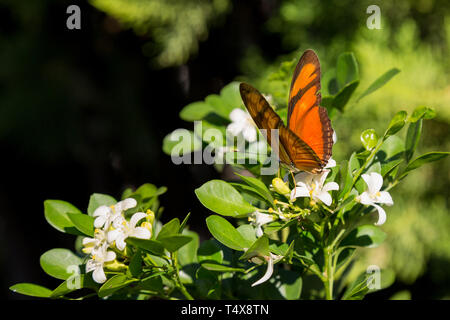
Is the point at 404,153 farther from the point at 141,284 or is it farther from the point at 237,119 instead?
the point at 141,284

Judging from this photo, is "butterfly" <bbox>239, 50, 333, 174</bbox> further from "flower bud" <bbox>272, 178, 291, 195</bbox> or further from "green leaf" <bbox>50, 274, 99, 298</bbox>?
"green leaf" <bbox>50, 274, 99, 298</bbox>

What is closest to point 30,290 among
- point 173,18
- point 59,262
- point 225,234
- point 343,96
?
point 59,262

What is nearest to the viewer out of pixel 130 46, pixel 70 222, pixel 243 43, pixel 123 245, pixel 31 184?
pixel 123 245

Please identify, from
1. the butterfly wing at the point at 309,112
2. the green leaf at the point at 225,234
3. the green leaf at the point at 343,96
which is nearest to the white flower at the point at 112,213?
the green leaf at the point at 225,234

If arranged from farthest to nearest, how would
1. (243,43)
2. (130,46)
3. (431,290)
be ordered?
1. (130,46)
2. (243,43)
3. (431,290)

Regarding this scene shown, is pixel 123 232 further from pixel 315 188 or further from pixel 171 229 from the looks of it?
pixel 315 188

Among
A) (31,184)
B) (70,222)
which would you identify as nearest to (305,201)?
(70,222)

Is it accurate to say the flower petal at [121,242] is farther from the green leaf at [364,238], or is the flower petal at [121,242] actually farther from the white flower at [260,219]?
the green leaf at [364,238]
